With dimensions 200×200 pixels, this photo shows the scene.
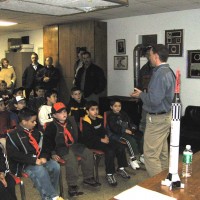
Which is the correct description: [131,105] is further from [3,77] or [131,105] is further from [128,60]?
[3,77]

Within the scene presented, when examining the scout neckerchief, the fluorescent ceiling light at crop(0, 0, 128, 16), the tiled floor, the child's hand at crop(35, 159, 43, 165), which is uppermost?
the fluorescent ceiling light at crop(0, 0, 128, 16)

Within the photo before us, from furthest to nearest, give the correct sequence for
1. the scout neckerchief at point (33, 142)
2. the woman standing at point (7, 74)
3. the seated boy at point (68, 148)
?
the woman standing at point (7, 74) → the seated boy at point (68, 148) → the scout neckerchief at point (33, 142)

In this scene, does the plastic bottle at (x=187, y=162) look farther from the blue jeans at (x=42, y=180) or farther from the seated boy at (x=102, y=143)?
the seated boy at (x=102, y=143)

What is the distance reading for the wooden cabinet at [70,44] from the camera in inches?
235

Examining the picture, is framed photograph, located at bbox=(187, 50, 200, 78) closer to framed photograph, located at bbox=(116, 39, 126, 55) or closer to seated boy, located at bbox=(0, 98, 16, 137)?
framed photograph, located at bbox=(116, 39, 126, 55)

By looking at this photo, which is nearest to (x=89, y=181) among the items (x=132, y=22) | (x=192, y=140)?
(x=192, y=140)

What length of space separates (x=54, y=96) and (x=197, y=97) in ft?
7.81

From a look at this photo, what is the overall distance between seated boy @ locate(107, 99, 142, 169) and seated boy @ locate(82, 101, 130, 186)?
0.16 meters

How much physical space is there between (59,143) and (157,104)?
107 cm

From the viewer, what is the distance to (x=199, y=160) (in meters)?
2.08

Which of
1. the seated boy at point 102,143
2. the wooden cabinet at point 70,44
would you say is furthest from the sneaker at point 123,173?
the wooden cabinet at point 70,44

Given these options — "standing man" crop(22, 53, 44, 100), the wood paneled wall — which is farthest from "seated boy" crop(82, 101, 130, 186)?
the wood paneled wall

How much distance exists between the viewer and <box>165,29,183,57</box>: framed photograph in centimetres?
506

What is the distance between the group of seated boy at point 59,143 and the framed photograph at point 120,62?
1.87m
